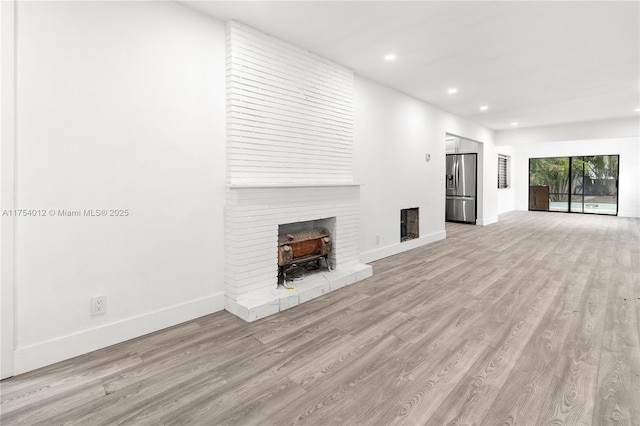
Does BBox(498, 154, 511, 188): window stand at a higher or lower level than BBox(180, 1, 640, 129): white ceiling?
lower

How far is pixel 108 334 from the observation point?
241 centimetres

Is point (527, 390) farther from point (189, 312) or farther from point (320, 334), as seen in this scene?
point (189, 312)

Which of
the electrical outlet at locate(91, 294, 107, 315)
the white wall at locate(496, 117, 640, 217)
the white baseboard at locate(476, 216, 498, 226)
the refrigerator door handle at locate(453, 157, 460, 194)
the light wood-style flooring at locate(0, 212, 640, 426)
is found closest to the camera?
the light wood-style flooring at locate(0, 212, 640, 426)

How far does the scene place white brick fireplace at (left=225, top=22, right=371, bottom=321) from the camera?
302 cm

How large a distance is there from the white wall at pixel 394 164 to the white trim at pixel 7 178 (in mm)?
3471

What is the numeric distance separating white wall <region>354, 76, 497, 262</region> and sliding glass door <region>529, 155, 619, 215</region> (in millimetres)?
7264

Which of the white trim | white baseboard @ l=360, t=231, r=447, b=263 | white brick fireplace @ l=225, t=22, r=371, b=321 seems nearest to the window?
white baseboard @ l=360, t=231, r=447, b=263

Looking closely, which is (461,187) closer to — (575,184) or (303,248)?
(575,184)

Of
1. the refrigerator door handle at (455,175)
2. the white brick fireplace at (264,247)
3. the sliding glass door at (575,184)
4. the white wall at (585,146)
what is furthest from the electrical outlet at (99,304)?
the sliding glass door at (575,184)

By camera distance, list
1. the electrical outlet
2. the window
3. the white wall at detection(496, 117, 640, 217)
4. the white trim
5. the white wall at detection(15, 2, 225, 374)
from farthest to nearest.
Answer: the window → the white wall at detection(496, 117, 640, 217) → the electrical outlet → the white wall at detection(15, 2, 225, 374) → the white trim

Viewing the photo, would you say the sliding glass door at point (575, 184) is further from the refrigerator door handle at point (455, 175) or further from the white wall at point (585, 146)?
the refrigerator door handle at point (455, 175)

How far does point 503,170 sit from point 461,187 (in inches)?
157

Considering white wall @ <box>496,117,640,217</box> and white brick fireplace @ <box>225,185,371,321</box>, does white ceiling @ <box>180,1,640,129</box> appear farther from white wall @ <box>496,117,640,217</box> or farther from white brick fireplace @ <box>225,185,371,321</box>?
white wall @ <box>496,117,640,217</box>

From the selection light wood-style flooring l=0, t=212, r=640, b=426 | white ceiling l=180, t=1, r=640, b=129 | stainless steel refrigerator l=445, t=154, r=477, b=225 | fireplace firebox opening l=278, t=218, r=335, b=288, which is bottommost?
light wood-style flooring l=0, t=212, r=640, b=426
